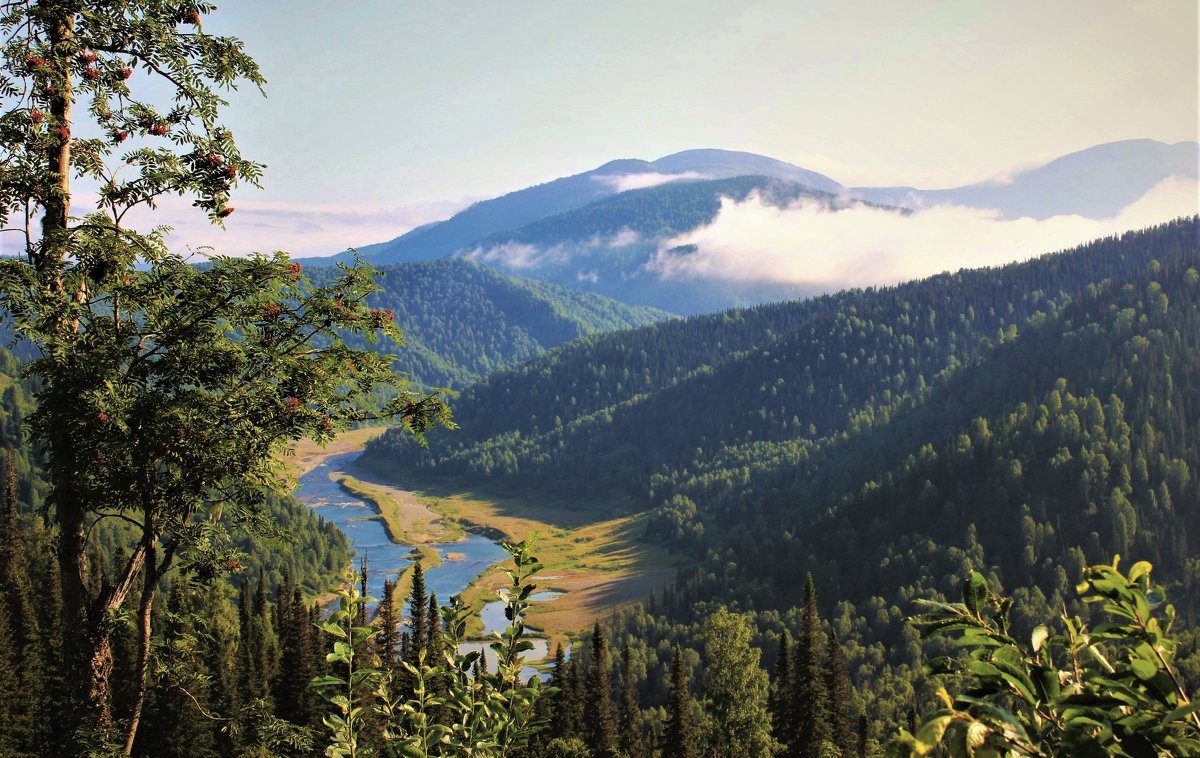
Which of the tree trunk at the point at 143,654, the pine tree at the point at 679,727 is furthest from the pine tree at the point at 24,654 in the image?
the tree trunk at the point at 143,654

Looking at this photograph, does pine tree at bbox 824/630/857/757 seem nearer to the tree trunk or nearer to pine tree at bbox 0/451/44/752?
pine tree at bbox 0/451/44/752

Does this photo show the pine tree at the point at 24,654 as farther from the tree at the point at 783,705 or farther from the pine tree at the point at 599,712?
the tree at the point at 783,705

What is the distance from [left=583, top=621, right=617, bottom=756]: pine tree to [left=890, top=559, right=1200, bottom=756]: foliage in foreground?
Answer: 207ft

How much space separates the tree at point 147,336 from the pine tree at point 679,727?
56144 mm

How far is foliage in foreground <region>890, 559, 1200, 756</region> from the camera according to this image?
4230 mm

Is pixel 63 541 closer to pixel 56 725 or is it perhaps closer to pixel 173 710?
pixel 173 710

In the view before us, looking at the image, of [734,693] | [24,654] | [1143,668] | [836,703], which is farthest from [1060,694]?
[24,654]

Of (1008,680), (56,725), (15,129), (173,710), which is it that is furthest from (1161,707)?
(56,725)

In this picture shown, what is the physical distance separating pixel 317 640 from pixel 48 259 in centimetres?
5966

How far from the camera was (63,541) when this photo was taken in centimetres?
1455

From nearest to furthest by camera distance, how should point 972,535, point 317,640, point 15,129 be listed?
point 15,129 → point 317,640 → point 972,535

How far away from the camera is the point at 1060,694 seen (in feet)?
15.1

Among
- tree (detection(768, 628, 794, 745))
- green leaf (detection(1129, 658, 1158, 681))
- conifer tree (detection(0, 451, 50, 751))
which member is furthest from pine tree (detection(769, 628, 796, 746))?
green leaf (detection(1129, 658, 1158, 681))

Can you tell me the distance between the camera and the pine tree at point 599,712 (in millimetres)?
66250
